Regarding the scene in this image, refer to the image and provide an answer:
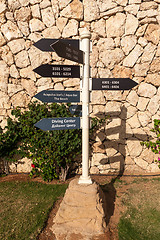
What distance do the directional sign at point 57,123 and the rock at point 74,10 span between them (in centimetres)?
287

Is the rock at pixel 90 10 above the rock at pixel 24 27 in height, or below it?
above

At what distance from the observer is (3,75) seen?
4164 millimetres

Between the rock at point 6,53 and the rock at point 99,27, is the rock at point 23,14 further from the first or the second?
the rock at point 99,27

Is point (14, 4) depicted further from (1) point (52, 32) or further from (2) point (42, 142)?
(2) point (42, 142)

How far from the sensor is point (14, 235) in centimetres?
229

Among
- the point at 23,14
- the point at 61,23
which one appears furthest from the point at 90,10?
the point at 23,14

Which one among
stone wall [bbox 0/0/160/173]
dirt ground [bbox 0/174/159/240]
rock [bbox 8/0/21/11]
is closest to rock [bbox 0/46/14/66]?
stone wall [bbox 0/0/160/173]

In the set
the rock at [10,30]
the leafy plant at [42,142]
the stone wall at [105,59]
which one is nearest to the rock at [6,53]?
the stone wall at [105,59]

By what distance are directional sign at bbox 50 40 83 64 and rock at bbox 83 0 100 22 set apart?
2166 millimetres

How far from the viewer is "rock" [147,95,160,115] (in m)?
4.16

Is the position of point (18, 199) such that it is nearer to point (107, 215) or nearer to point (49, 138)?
point (49, 138)

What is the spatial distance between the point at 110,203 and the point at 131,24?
393 cm

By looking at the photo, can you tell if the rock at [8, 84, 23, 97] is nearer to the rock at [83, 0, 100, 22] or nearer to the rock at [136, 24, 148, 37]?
the rock at [83, 0, 100, 22]

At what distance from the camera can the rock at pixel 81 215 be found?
7.30 feet
